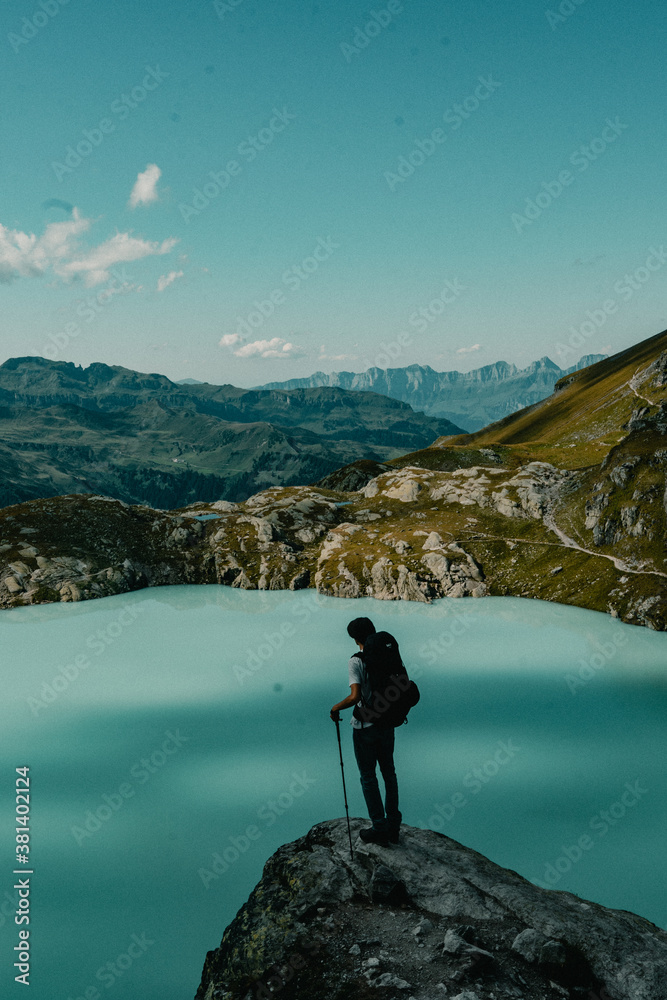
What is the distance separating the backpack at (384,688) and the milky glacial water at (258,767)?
16.1m

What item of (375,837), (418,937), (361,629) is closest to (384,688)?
(361,629)

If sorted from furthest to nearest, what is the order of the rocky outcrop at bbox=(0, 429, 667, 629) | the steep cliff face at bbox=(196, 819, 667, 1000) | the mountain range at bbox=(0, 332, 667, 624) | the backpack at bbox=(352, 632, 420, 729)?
the rocky outcrop at bbox=(0, 429, 667, 629) < the mountain range at bbox=(0, 332, 667, 624) < the backpack at bbox=(352, 632, 420, 729) < the steep cliff face at bbox=(196, 819, 667, 1000)

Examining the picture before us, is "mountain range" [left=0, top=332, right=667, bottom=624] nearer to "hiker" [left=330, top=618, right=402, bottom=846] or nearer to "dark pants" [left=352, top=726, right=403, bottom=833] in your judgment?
"hiker" [left=330, top=618, right=402, bottom=846]

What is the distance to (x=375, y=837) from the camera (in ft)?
62.4

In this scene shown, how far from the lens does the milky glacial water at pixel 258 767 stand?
28.1 metres

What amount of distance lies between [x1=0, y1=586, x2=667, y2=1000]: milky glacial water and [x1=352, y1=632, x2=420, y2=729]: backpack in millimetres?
16092

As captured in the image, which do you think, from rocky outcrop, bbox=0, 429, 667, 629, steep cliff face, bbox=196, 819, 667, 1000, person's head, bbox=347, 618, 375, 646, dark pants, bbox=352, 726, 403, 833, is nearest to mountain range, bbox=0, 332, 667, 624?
rocky outcrop, bbox=0, 429, 667, 629

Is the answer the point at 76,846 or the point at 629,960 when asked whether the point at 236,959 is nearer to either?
the point at 629,960

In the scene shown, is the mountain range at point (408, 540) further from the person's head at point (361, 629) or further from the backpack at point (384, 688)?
the person's head at point (361, 629)

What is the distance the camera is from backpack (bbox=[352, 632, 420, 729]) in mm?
16922

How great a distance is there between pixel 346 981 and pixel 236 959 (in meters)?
3.88

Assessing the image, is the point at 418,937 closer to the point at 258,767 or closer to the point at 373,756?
the point at 373,756

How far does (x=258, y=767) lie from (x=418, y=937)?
101ft

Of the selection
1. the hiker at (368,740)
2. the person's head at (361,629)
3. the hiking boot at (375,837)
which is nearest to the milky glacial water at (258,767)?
the hiking boot at (375,837)
